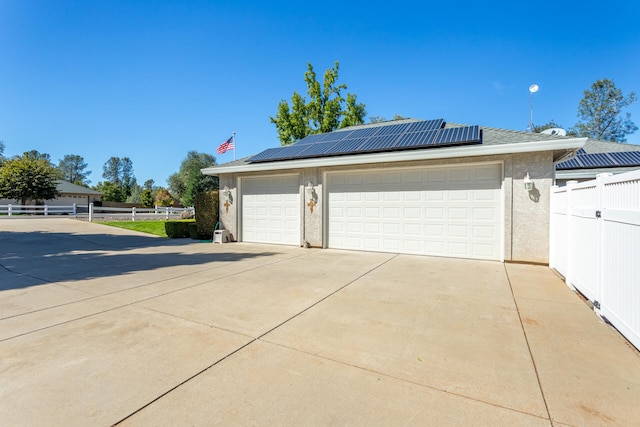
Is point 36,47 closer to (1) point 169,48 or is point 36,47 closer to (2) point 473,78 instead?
(1) point 169,48

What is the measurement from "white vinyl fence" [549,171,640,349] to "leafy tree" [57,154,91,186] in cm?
10442

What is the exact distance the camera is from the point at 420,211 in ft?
26.8

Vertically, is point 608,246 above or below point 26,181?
below

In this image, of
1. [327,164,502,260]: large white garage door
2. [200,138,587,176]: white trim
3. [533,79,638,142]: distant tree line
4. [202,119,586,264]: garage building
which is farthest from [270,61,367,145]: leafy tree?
[533,79,638,142]: distant tree line

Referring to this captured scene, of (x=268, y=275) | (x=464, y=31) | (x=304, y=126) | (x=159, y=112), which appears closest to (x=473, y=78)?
(x=464, y=31)

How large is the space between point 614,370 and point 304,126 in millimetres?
26594

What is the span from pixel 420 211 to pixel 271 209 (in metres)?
5.14

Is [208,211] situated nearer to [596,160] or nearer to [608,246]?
[608,246]

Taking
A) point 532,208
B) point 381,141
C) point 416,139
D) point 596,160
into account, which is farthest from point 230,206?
point 596,160

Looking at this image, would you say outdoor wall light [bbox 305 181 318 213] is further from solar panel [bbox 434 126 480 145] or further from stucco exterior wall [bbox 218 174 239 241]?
solar panel [bbox 434 126 480 145]

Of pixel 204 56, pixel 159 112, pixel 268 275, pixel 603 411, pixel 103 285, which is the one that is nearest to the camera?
pixel 603 411

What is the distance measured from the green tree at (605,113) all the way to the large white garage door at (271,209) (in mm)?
39088

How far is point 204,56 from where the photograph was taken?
1406 cm

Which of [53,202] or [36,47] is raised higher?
[36,47]
